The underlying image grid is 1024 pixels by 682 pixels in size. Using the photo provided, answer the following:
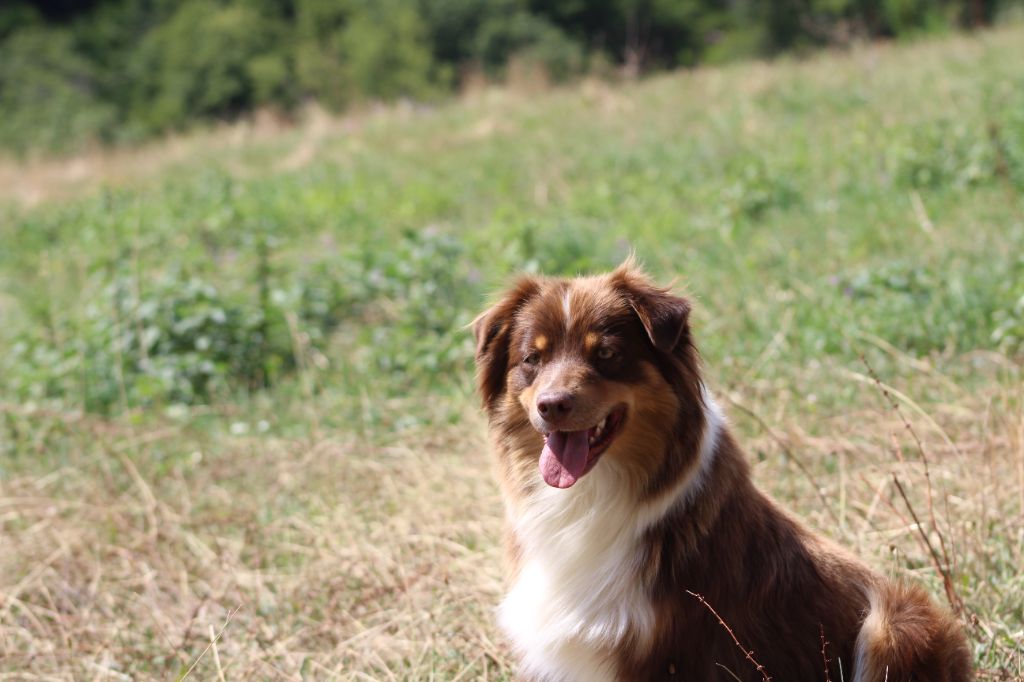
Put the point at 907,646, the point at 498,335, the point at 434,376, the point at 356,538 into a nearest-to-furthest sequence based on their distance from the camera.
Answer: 1. the point at 907,646
2. the point at 498,335
3. the point at 356,538
4. the point at 434,376

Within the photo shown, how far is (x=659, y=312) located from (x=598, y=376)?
0.25 metres

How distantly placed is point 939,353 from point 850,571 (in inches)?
112

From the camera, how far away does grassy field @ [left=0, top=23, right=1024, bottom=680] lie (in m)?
3.99

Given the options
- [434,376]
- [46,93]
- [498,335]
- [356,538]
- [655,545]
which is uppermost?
[498,335]

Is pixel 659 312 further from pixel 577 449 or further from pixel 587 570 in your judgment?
pixel 587 570

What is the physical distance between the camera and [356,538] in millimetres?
4621

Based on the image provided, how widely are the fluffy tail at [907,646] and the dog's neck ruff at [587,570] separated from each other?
61 cm

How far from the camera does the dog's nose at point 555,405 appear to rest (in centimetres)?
280

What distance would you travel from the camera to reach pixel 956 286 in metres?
5.83

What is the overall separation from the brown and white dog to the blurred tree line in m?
28.6

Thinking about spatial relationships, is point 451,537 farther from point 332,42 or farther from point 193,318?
point 332,42

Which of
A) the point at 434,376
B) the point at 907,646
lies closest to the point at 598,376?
the point at 907,646

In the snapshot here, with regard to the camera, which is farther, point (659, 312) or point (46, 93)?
point (46, 93)

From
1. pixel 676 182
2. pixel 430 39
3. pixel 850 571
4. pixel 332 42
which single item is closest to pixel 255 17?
pixel 332 42
